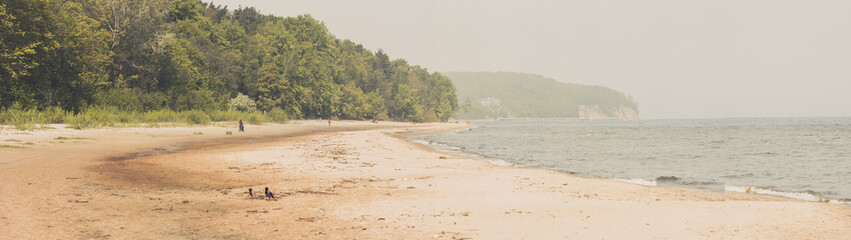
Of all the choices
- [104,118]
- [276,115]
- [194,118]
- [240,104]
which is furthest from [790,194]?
[276,115]

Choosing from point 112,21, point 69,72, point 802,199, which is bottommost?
point 802,199

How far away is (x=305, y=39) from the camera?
105062mm

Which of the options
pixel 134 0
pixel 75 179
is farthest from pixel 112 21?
pixel 75 179

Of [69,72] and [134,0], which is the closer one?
[69,72]

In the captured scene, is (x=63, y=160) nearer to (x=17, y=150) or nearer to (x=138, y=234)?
(x=17, y=150)

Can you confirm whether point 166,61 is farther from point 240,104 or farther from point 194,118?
point 240,104

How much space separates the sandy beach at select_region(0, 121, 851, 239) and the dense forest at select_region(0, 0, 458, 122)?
980 inches

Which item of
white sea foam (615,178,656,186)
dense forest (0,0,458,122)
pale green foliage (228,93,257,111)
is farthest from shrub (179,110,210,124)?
white sea foam (615,178,656,186)

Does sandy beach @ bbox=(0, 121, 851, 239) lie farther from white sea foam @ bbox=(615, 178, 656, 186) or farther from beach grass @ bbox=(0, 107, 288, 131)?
beach grass @ bbox=(0, 107, 288, 131)

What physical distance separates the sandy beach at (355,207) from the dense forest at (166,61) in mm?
24888

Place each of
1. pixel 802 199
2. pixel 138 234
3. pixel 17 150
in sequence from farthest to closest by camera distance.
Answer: pixel 17 150
pixel 802 199
pixel 138 234

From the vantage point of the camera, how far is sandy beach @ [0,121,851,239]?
754 cm

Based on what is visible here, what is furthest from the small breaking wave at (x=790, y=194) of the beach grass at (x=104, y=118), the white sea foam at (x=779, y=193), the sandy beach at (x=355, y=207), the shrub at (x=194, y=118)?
the shrub at (x=194, y=118)

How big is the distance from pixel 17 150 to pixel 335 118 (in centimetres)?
9408
